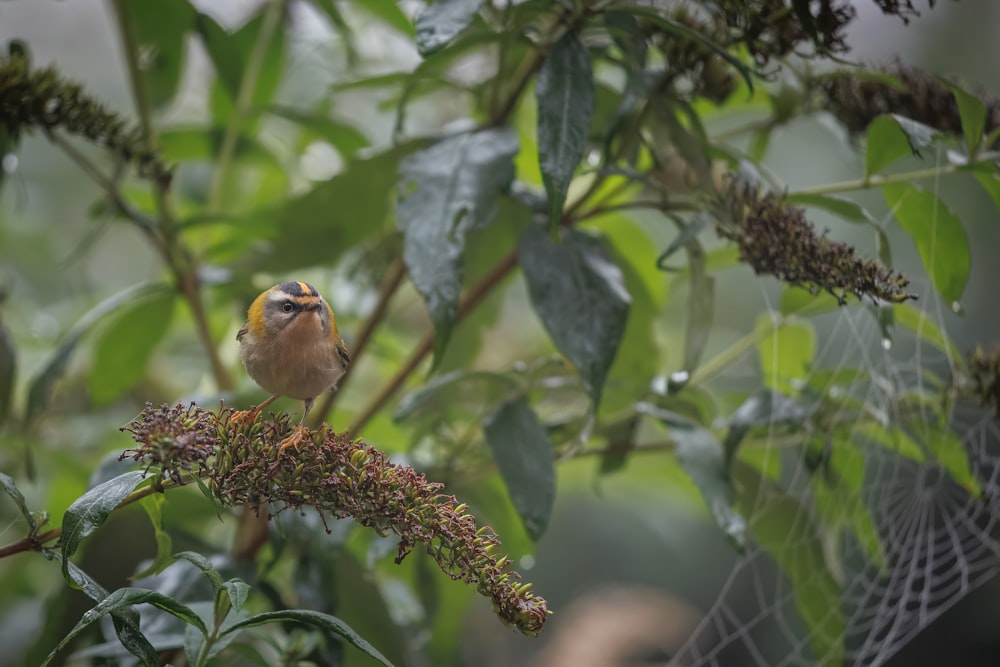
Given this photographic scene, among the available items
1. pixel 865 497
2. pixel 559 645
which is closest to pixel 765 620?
pixel 559 645

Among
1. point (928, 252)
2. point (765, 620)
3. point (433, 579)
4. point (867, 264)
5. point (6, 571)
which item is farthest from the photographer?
point (765, 620)

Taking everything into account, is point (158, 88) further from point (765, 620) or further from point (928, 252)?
point (765, 620)

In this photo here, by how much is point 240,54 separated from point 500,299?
1.14 ft

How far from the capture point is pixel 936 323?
715 mm

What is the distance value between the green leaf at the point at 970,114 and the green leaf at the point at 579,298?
0.79 ft

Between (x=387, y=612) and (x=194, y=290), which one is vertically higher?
(x=194, y=290)

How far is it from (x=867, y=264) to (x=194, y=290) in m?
0.57

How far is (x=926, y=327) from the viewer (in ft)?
2.26

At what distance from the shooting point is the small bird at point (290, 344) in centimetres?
38

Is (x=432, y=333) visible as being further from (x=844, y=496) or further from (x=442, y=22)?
(x=844, y=496)

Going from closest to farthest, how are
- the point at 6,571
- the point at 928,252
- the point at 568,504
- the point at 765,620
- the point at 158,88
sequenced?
the point at 928,252
the point at 158,88
the point at 6,571
the point at 765,620
the point at 568,504

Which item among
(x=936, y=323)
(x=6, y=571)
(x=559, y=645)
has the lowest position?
(x=559, y=645)

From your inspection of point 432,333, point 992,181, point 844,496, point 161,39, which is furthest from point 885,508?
point 161,39

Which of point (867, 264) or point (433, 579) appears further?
point (433, 579)
